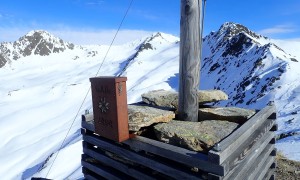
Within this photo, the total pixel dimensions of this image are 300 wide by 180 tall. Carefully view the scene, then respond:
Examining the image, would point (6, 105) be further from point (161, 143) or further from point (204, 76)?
point (161, 143)

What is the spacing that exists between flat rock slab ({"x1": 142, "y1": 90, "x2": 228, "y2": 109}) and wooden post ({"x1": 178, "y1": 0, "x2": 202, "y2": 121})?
84 centimetres

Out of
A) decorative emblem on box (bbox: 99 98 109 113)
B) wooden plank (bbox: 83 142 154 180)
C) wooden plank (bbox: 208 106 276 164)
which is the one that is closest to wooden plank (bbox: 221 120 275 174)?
wooden plank (bbox: 208 106 276 164)

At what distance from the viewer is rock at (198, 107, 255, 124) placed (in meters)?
5.89

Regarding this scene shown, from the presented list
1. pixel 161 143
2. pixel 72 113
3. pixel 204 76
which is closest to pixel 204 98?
pixel 161 143

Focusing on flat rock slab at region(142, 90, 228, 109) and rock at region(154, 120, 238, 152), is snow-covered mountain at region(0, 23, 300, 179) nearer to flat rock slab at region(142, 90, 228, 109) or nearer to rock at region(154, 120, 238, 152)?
flat rock slab at region(142, 90, 228, 109)

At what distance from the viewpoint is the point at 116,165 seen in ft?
17.8

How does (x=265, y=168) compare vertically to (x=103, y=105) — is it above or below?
below

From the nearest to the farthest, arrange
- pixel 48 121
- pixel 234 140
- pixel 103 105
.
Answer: pixel 234 140, pixel 103 105, pixel 48 121

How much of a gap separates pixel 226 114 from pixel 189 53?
161cm

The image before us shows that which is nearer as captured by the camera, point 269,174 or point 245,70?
point 269,174

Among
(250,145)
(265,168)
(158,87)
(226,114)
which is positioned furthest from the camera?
(158,87)

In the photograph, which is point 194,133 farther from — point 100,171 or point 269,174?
point 269,174

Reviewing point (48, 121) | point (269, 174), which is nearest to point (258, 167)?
point (269, 174)

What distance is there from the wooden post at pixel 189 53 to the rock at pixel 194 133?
1.59ft
